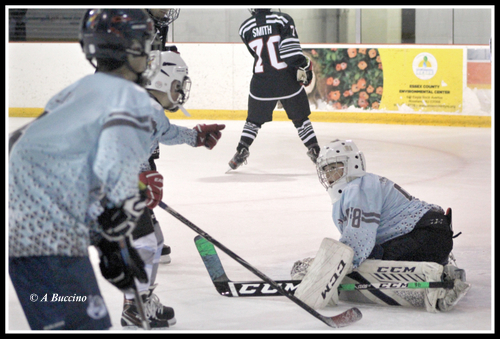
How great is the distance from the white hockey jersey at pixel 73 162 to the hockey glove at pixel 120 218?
0.06 feet

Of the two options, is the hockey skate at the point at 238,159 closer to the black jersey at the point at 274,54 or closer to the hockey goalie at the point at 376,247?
the black jersey at the point at 274,54

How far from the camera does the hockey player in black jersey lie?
227 inches

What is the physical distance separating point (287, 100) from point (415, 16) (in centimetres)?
472

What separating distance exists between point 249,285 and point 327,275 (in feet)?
1.04

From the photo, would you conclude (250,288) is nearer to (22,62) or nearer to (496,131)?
(496,131)

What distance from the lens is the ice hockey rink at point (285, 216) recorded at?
2367mm

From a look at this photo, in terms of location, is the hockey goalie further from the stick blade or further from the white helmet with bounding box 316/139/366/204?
the stick blade

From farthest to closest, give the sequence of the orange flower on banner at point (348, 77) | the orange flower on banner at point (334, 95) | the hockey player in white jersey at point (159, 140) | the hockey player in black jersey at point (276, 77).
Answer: the orange flower on banner at point (334, 95)
the orange flower on banner at point (348, 77)
the hockey player in black jersey at point (276, 77)
the hockey player in white jersey at point (159, 140)

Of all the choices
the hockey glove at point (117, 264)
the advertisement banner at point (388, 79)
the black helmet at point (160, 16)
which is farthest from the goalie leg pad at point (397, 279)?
the advertisement banner at point (388, 79)

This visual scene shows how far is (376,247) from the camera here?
2.62 metres

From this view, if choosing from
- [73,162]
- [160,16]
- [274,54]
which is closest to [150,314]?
[73,162]

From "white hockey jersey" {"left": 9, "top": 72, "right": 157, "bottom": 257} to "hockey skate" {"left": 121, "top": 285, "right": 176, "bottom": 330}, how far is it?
3.03 ft

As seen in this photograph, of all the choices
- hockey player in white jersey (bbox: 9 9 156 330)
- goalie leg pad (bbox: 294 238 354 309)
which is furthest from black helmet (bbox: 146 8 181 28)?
hockey player in white jersey (bbox: 9 9 156 330)

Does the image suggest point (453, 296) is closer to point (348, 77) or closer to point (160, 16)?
point (160, 16)
